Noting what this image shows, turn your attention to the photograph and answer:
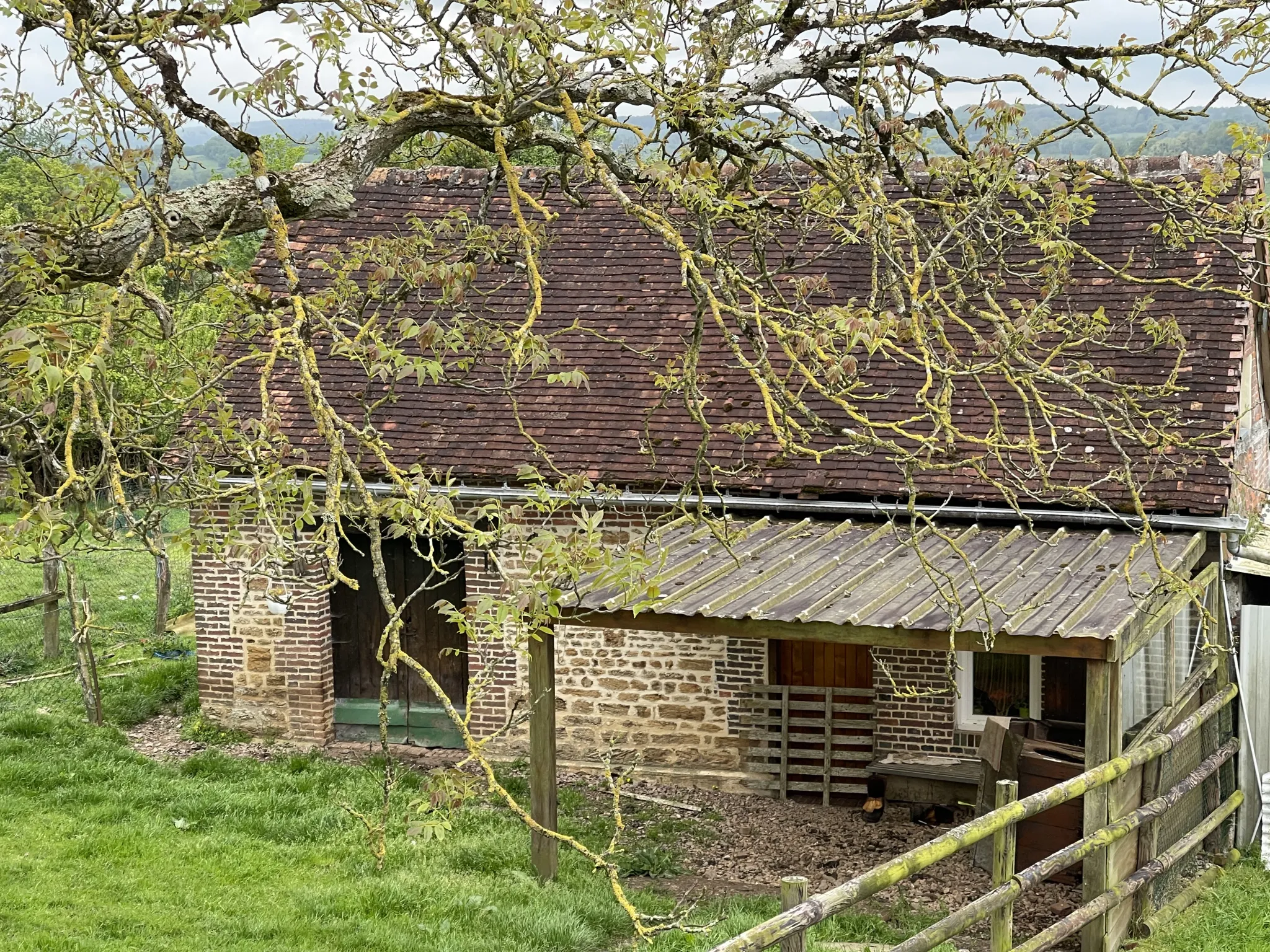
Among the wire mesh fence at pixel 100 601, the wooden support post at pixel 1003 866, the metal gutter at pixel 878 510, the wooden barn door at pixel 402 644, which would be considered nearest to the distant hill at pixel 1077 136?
the metal gutter at pixel 878 510

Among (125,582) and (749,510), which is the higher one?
(749,510)

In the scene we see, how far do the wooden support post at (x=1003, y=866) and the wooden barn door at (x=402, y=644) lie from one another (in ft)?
22.6

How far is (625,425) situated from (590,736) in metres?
3.03

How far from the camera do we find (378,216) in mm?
14211

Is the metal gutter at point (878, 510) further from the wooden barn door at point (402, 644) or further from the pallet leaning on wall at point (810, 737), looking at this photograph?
the pallet leaning on wall at point (810, 737)

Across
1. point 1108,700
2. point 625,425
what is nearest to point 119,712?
point 625,425

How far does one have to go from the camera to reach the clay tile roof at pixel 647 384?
10945mm

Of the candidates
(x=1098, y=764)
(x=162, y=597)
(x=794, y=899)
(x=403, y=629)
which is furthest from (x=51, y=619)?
(x=794, y=899)

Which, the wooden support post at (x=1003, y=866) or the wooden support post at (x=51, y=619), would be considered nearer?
the wooden support post at (x=1003, y=866)

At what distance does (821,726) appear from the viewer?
12039 millimetres

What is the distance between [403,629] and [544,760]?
4321mm

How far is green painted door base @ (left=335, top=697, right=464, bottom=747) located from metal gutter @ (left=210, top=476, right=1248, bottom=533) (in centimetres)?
243

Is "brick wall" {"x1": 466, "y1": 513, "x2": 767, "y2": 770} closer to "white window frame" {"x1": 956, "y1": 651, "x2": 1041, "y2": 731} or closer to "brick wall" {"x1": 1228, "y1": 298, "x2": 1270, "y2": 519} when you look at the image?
"white window frame" {"x1": 956, "y1": 651, "x2": 1041, "y2": 731}

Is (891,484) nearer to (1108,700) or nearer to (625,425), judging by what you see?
(625,425)
